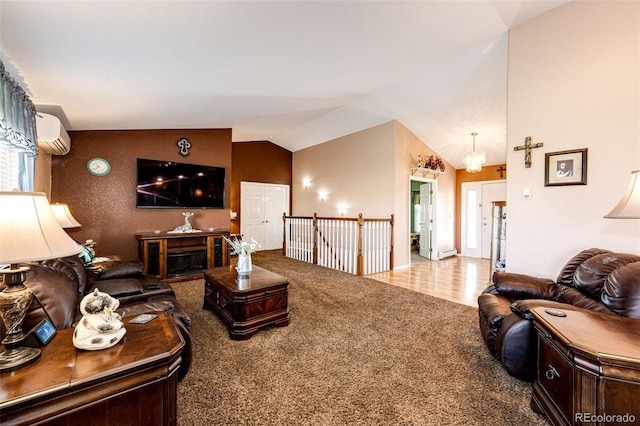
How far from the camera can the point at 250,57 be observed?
8.70ft

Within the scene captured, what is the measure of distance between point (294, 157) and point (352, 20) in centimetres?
596

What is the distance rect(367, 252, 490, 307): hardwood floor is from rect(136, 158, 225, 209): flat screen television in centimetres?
343

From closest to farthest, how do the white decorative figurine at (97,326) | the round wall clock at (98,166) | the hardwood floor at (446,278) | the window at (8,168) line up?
the white decorative figurine at (97,326), the window at (8,168), the hardwood floor at (446,278), the round wall clock at (98,166)

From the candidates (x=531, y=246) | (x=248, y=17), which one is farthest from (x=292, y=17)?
(x=531, y=246)

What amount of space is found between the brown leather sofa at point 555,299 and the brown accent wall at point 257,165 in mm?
6225

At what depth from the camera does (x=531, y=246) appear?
2826 millimetres

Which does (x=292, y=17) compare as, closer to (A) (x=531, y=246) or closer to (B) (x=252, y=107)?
(B) (x=252, y=107)

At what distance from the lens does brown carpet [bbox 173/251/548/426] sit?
1547 millimetres

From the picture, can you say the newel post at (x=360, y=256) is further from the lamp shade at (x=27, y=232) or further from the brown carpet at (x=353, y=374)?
the lamp shade at (x=27, y=232)

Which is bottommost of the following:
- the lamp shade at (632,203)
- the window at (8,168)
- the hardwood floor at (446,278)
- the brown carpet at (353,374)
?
the brown carpet at (353,374)

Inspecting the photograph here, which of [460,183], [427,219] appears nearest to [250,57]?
[427,219]

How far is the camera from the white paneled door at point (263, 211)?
23.9 feet

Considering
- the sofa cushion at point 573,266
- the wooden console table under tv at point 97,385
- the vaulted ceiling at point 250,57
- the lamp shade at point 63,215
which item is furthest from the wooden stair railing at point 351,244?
the wooden console table under tv at point 97,385

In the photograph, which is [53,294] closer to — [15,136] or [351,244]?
[15,136]
